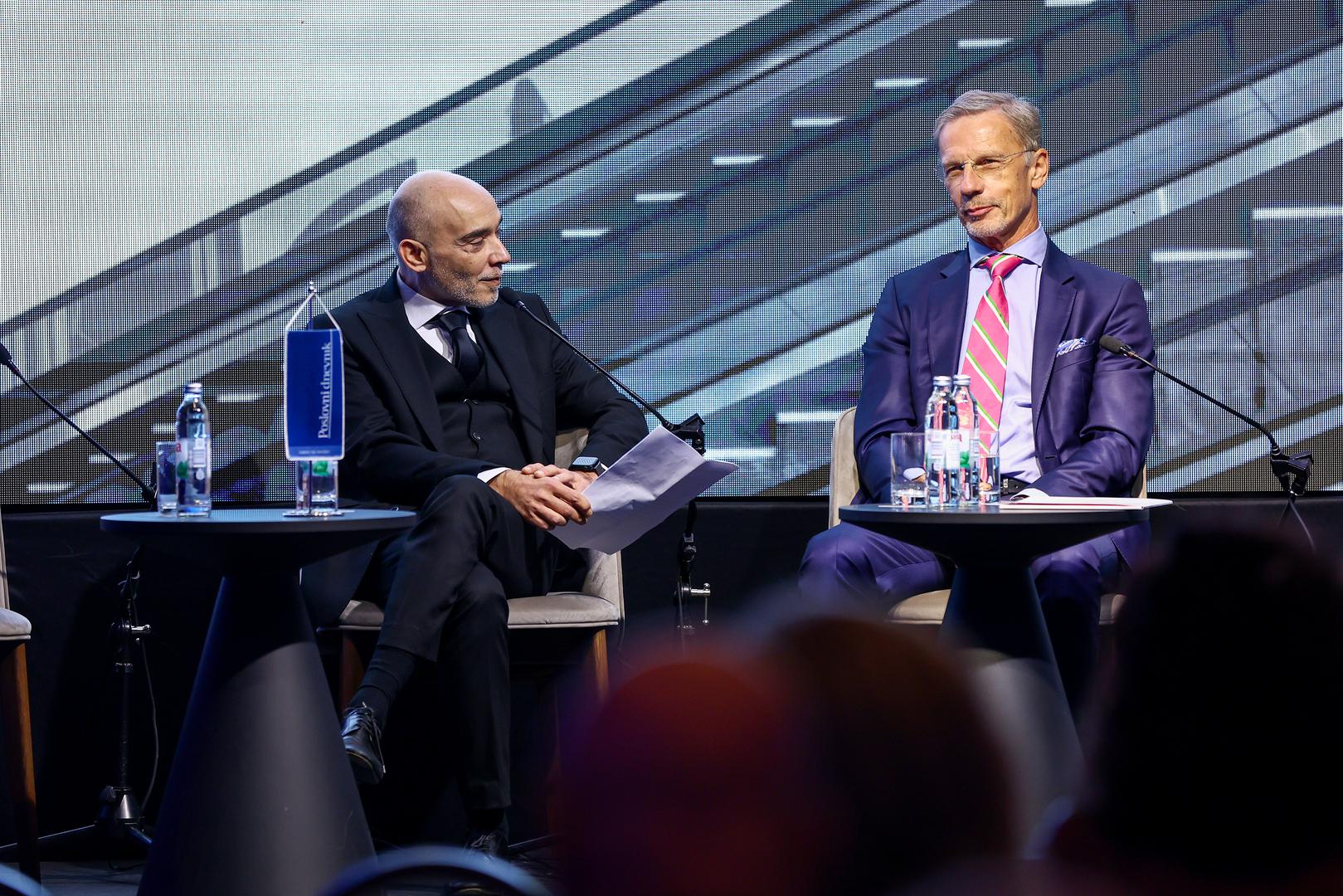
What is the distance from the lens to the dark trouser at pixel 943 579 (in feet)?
8.07

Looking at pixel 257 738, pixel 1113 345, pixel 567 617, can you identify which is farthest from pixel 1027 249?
pixel 257 738

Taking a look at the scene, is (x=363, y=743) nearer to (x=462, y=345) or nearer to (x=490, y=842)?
(x=490, y=842)

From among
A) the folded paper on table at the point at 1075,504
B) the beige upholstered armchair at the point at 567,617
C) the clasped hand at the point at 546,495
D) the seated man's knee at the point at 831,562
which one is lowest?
the beige upholstered armchair at the point at 567,617

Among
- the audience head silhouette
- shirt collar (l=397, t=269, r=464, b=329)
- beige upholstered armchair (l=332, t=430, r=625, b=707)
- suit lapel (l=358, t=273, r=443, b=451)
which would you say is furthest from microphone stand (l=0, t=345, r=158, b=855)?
the audience head silhouette

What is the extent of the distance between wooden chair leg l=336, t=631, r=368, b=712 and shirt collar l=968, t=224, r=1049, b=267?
4.91ft

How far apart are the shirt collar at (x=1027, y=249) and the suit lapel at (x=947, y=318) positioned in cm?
3

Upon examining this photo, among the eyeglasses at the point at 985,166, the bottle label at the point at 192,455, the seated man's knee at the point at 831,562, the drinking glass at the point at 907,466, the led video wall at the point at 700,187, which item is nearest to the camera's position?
the bottle label at the point at 192,455

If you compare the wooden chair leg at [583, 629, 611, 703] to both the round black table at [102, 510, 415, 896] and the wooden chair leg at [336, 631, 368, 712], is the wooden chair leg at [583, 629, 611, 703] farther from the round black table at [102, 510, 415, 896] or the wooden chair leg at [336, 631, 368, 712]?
the round black table at [102, 510, 415, 896]

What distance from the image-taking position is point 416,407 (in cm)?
281

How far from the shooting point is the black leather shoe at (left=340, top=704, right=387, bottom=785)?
211cm

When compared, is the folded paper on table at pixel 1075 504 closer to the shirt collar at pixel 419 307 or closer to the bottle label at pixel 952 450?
the bottle label at pixel 952 450

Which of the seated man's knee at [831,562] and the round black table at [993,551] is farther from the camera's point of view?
the seated man's knee at [831,562]

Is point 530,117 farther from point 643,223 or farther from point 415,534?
point 415,534

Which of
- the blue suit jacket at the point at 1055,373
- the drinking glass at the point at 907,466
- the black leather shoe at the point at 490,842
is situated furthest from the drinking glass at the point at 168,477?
the blue suit jacket at the point at 1055,373
